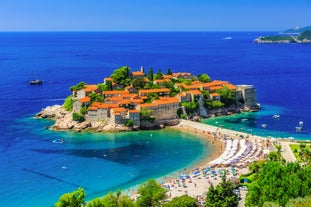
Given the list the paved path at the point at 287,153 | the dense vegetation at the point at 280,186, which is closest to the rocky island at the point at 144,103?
the paved path at the point at 287,153

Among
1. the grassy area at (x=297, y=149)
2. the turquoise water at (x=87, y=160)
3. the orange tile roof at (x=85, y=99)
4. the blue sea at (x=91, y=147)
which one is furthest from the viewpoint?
the orange tile roof at (x=85, y=99)

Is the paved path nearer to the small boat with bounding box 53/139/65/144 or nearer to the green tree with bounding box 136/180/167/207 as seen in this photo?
the green tree with bounding box 136/180/167/207

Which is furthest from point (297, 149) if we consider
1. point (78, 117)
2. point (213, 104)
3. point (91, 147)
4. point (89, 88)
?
point (89, 88)

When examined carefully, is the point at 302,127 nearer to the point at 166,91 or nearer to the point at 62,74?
the point at 166,91

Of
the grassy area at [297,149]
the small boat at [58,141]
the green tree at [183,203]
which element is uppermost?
the green tree at [183,203]

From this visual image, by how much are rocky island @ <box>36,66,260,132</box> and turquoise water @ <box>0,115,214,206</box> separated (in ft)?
9.01

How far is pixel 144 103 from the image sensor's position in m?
75.9

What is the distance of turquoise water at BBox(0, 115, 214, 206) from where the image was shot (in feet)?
157

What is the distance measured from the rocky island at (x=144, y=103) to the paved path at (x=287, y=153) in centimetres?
2107

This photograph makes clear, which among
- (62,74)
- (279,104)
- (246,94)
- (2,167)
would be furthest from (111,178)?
(62,74)

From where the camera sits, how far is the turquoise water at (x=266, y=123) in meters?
67.8

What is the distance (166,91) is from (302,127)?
1012 inches

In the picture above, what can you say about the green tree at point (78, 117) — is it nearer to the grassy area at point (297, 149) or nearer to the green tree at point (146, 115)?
the green tree at point (146, 115)

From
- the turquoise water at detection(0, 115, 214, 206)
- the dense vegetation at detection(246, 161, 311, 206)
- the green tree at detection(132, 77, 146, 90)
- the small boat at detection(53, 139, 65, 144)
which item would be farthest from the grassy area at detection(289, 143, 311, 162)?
the green tree at detection(132, 77, 146, 90)
